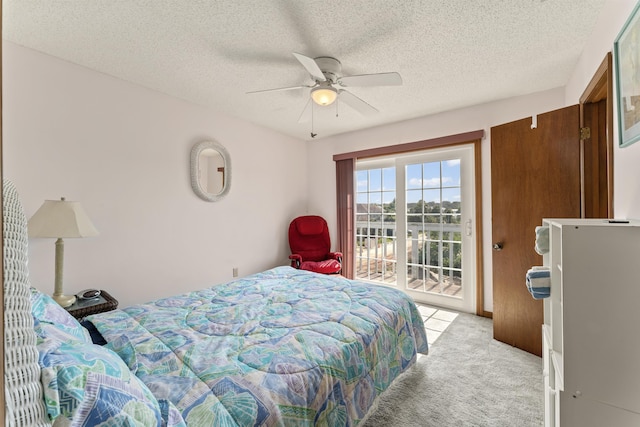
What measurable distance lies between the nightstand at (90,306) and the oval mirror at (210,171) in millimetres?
1418

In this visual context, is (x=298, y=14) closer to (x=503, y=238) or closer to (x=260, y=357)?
(x=260, y=357)

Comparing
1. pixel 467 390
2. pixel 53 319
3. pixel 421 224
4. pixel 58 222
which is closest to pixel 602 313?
pixel 467 390

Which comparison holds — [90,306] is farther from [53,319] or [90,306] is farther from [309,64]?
[309,64]

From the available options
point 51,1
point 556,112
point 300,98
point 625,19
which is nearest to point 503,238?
point 556,112

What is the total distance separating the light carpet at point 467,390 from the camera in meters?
1.74

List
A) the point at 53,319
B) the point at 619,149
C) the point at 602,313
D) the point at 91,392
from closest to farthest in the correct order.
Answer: the point at 91,392 < the point at 602,313 < the point at 53,319 < the point at 619,149

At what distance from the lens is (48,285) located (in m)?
2.26

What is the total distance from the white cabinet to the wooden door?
1.54m

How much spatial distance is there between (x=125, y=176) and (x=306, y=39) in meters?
2.07

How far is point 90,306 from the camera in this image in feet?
6.84

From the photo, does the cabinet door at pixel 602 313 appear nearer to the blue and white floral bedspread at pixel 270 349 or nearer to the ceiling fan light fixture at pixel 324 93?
the blue and white floral bedspread at pixel 270 349

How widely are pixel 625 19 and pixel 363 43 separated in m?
1.39

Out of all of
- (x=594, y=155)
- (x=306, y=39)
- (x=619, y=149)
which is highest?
(x=306, y=39)

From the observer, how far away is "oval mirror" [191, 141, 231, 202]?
3213 millimetres
